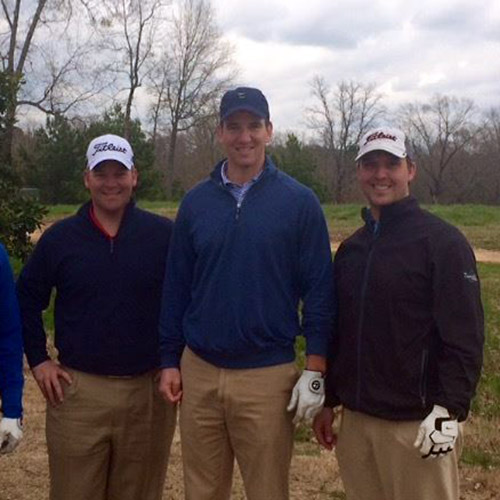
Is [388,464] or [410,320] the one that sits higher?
[410,320]

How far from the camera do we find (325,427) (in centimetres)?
356

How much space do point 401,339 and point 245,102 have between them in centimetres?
115

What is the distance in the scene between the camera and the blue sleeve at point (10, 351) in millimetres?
3270

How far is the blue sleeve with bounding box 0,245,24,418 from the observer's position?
3.27 meters

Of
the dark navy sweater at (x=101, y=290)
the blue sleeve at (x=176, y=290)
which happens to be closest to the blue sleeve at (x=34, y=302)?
the dark navy sweater at (x=101, y=290)

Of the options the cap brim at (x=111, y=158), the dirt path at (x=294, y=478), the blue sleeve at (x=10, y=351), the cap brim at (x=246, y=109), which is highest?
the cap brim at (x=246, y=109)

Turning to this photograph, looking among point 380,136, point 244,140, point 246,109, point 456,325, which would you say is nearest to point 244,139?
point 244,140

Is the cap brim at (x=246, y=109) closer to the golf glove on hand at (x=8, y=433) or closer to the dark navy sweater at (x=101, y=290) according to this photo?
the dark navy sweater at (x=101, y=290)

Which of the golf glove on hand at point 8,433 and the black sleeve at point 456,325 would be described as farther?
the golf glove on hand at point 8,433

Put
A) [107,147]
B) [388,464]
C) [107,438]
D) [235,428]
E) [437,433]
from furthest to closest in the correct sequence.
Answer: [107,438] < [107,147] < [235,428] < [388,464] < [437,433]

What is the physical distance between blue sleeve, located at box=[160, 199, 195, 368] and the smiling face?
0.32 meters

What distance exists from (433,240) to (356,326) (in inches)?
17.7

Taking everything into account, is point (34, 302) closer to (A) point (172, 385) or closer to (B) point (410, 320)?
(A) point (172, 385)

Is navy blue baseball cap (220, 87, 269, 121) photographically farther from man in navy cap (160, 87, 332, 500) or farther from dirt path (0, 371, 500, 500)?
dirt path (0, 371, 500, 500)
